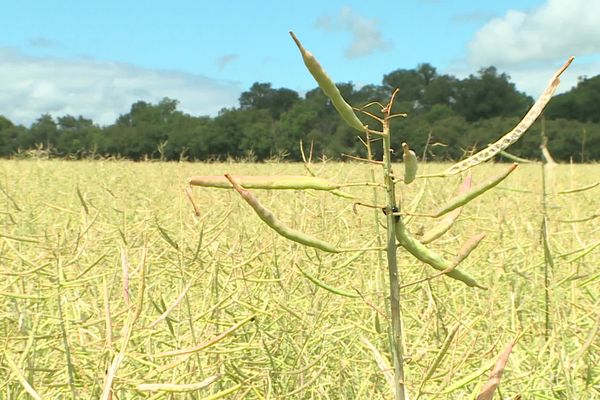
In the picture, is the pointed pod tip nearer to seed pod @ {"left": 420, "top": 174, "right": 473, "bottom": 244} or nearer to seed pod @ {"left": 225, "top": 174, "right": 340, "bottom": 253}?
seed pod @ {"left": 225, "top": 174, "right": 340, "bottom": 253}

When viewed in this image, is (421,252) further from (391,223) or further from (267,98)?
(267,98)

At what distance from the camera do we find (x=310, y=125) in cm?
3145

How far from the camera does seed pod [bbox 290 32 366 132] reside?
0.48 meters

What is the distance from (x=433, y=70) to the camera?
45.9 m

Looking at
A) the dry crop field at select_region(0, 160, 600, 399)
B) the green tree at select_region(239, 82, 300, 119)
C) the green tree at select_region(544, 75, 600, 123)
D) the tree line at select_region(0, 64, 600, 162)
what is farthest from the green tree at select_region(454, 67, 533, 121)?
the dry crop field at select_region(0, 160, 600, 399)

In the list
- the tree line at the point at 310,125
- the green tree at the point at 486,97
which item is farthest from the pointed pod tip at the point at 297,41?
the green tree at the point at 486,97

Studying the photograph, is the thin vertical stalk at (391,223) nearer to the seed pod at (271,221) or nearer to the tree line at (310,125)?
the seed pod at (271,221)

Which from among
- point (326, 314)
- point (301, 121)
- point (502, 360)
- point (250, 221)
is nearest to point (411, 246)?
point (502, 360)

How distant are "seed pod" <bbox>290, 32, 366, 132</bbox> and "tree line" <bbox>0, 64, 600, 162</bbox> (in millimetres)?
18141

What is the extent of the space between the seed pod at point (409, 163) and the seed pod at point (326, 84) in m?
0.05

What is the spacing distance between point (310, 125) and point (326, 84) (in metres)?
31.1

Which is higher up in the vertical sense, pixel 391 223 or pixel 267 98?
pixel 267 98

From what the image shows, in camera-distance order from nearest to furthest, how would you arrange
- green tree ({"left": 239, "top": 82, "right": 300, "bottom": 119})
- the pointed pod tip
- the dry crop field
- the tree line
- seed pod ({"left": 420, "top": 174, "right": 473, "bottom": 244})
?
1. the pointed pod tip
2. seed pod ({"left": 420, "top": 174, "right": 473, "bottom": 244})
3. the dry crop field
4. the tree line
5. green tree ({"left": 239, "top": 82, "right": 300, "bottom": 119})

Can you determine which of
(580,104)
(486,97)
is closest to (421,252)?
(580,104)
